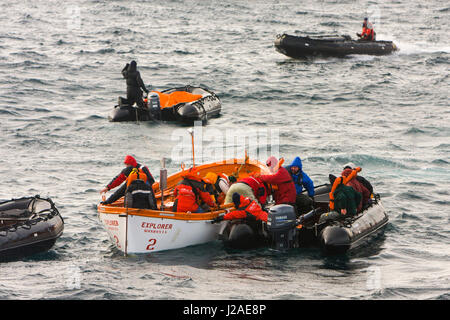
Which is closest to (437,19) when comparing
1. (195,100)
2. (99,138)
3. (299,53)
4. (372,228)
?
(299,53)

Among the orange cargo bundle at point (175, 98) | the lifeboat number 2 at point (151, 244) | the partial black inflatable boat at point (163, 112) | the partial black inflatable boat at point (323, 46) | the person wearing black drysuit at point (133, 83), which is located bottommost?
the lifeboat number 2 at point (151, 244)

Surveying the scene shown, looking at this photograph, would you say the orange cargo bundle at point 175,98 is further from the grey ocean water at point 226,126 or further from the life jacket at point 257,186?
the life jacket at point 257,186

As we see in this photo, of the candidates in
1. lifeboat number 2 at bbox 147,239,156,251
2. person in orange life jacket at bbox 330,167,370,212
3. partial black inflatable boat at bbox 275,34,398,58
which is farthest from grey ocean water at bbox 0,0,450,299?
person in orange life jacket at bbox 330,167,370,212

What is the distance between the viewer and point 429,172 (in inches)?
686

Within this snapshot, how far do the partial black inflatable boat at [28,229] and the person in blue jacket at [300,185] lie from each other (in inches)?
167

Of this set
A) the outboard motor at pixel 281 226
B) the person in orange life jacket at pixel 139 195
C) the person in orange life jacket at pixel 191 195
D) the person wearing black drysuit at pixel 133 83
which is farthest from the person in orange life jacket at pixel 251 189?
the person wearing black drysuit at pixel 133 83

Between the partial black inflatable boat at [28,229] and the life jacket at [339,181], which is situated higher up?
the life jacket at [339,181]

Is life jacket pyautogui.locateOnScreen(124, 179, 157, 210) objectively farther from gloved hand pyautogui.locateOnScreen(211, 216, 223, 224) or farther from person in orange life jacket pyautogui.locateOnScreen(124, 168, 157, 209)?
gloved hand pyautogui.locateOnScreen(211, 216, 223, 224)

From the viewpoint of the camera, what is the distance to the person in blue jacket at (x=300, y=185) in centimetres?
1288

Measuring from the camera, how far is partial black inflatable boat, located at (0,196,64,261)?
11.4 metres

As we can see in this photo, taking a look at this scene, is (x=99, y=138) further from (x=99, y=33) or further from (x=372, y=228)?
(x=99, y=33)

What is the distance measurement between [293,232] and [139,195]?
8.74ft

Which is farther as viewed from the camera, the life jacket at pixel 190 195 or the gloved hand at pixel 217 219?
the gloved hand at pixel 217 219

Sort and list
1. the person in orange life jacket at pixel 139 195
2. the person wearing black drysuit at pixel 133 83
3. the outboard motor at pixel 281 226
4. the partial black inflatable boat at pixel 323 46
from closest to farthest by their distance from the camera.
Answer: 1. the person in orange life jacket at pixel 139 195
2. the outboard motor at pixel 281 226
3. the person wearing black drysuit at pixel 133 83
4. the partial black inflatable boat at pixel 323 46
